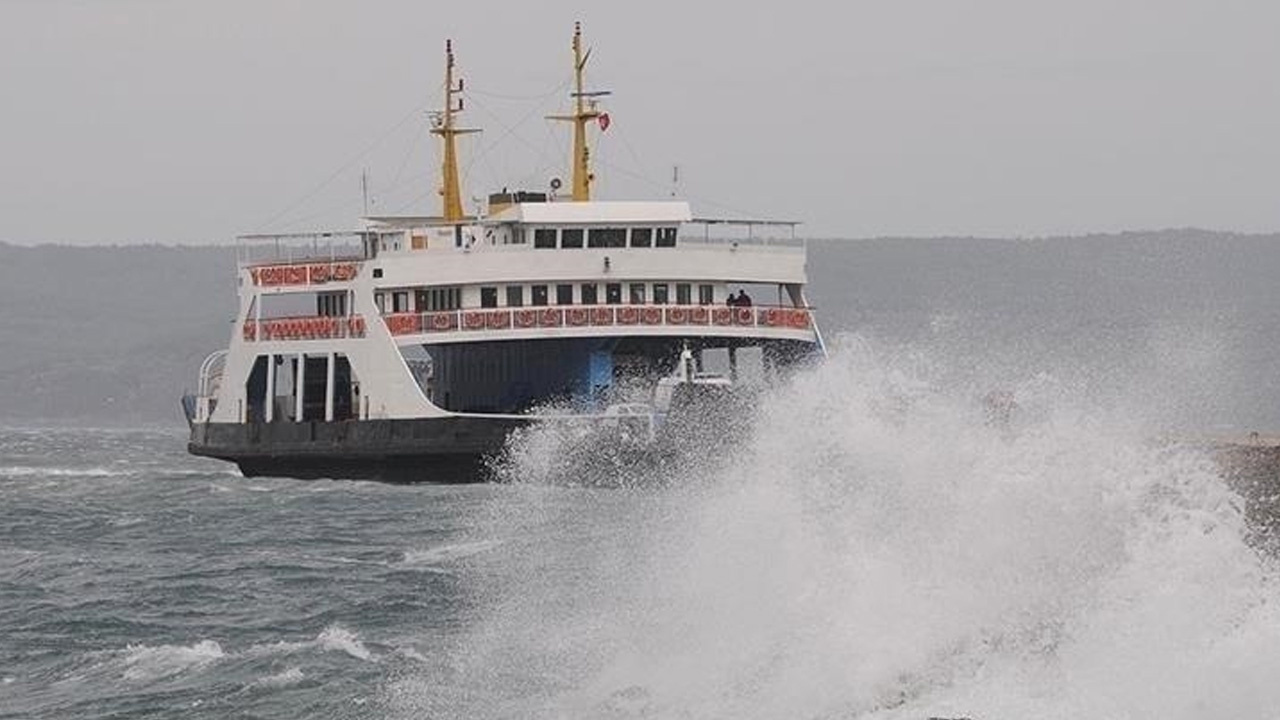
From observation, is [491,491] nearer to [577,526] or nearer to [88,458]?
[577,526]

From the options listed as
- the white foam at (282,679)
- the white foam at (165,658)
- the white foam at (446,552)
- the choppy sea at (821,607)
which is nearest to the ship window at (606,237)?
the white foam at (446,552)

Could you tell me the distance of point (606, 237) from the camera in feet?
196

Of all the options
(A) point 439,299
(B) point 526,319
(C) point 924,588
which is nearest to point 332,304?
(A) point 439,299

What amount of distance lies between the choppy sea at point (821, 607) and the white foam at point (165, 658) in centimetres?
7

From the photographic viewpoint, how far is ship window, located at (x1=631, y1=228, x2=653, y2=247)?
59.8 metres

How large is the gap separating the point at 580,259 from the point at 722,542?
2970 centimetres

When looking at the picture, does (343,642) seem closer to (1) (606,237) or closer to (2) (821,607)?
(2) (821,607)

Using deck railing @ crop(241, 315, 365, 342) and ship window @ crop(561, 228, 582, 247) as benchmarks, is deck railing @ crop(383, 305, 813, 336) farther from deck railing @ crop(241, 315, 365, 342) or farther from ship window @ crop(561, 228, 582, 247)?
ship window @ crop(561, 228, 582, 247)

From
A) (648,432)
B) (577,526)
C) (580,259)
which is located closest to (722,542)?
(577,526)

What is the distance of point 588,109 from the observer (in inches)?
2586

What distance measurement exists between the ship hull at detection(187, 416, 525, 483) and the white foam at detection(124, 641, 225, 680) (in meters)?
→ 22.6

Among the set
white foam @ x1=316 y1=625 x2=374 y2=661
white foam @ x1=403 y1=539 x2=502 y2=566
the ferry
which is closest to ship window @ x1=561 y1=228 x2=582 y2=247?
the ferry

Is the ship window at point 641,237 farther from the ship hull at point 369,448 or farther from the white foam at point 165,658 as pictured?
the white foam at point 165,658

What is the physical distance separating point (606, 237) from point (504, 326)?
3097 millimetres
